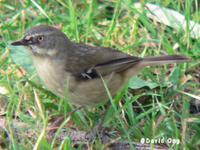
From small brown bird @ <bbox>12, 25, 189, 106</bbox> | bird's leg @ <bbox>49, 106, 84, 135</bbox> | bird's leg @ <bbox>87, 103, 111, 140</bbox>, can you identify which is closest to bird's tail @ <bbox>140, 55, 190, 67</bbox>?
small brown bird @ <bbox>12, 25, 189, 106</bbox>

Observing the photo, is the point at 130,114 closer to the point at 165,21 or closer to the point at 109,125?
the point at 109,125

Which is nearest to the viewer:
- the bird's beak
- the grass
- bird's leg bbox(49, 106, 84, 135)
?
the grass

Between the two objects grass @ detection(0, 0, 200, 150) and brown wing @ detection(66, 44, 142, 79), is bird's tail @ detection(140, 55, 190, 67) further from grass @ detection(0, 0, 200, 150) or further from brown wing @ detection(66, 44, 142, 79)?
grass @ detection(0, 0, 200, 150)

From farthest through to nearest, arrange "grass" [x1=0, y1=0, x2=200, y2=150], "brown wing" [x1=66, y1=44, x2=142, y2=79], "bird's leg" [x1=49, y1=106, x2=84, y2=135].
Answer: "brown wing" [x1=66, y1=44, x2=142, y2=79]
"bird's leg" [x1=49, y1=106, x2=84, y2=135]
"grass" [x1=0, y1=0, x2=200, y2=150]

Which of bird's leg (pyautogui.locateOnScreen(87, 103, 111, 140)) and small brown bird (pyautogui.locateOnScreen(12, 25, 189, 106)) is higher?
small brown bird (pyautogui.locateOnScreen(12, 25, 189, 106))

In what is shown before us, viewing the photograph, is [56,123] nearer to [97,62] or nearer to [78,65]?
[78,65]

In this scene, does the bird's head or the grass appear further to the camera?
the bird's head

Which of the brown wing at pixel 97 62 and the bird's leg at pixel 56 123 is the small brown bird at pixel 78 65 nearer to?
the brown wing at pixel 97 62
